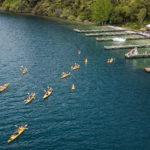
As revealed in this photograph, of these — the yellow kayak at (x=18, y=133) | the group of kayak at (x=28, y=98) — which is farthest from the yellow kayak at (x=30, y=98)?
the yellow kayak at (x=18, y=133)

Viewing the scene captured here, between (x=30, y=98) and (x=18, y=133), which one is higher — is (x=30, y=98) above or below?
above

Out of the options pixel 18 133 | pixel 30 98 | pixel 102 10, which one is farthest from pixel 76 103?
pixel 102 10

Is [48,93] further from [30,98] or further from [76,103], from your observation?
[76,103]

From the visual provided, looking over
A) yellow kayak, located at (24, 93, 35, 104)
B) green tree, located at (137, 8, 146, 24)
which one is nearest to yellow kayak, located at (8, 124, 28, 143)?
yellow kayak, located at (24, 93, 35, 104)

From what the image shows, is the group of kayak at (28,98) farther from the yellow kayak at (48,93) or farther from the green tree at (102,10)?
the green tree at (102,10)

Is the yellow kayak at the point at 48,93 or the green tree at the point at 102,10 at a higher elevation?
the green tree at the point at 102,10

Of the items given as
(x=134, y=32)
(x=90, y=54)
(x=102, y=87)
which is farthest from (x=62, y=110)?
(x=134, y=32)

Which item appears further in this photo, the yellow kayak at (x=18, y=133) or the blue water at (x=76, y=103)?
the blue water at (x=76, y=103)

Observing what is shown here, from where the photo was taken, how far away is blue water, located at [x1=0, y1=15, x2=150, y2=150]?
41875 millimetres

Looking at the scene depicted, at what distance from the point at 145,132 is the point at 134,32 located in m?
108

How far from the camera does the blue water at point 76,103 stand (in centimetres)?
4188

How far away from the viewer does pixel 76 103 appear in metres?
55.0

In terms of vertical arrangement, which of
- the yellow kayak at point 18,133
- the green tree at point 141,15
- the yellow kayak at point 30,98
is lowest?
the yellow kayak at point 18,133

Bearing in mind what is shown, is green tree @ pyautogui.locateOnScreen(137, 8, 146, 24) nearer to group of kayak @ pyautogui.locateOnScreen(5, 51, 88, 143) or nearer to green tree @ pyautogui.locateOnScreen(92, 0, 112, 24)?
green tree @ pyautogui.locateOnScreen(92, 0, 112, 24)
